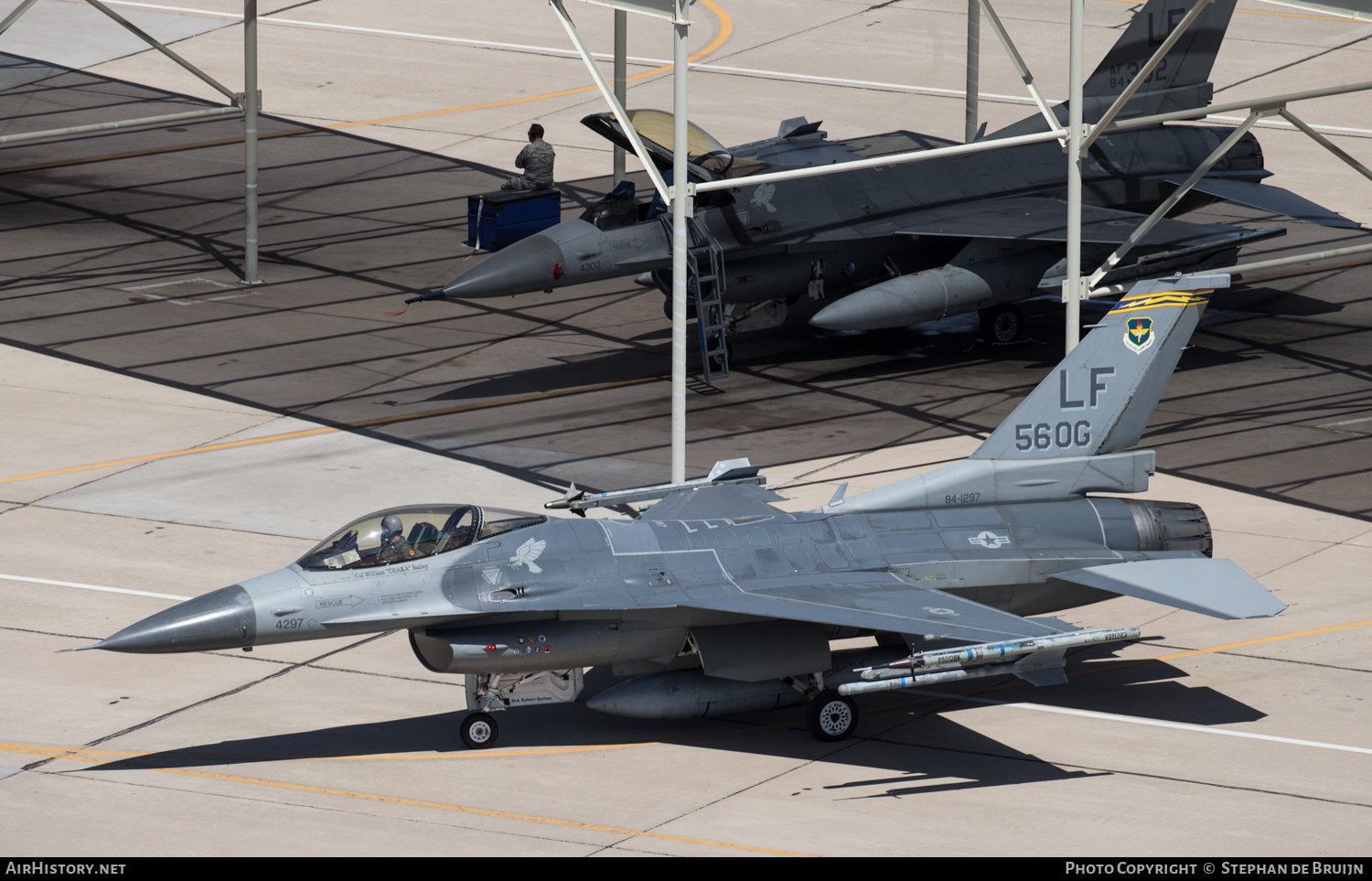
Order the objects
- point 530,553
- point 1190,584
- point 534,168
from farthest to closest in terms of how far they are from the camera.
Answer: point 534,168
point 1190,584
point 530,553

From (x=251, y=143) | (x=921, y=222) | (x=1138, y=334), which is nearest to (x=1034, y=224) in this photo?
(x=921, y=222)

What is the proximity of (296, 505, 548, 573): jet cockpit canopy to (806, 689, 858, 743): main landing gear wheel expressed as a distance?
11.0 feet

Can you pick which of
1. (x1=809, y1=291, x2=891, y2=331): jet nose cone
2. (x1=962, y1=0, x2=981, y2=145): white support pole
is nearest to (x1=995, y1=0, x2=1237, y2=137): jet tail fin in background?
(x1=962, y1=0, x2=981, y2=145): white support pole

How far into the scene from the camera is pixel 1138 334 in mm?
18406

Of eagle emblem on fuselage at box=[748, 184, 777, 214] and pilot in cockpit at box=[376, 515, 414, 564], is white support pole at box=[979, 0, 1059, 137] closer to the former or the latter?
eagle emblem on fuselage at box=[748, 184, 777, 214]

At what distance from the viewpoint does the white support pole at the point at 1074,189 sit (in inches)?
855

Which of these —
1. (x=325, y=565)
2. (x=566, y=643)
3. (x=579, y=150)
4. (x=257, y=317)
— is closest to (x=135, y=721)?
(x=325, y=565)

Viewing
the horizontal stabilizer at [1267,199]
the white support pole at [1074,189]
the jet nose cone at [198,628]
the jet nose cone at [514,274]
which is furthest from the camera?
the horizontal stabilizer at [1267,199]

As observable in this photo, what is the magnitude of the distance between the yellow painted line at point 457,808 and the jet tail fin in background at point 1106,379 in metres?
5.53

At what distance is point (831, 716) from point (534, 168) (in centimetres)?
1854

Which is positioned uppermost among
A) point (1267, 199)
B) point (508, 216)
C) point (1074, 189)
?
point (508, 216)

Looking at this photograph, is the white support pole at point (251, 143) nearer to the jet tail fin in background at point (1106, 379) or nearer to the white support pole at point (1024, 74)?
the white support pole at point (1024, 74)

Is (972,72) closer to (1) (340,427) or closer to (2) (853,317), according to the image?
(2) (853,317)

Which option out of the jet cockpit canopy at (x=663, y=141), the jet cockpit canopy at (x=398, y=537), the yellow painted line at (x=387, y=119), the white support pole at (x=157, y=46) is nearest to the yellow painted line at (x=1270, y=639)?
the jet cockpit canopy at (x=398, y=537)
